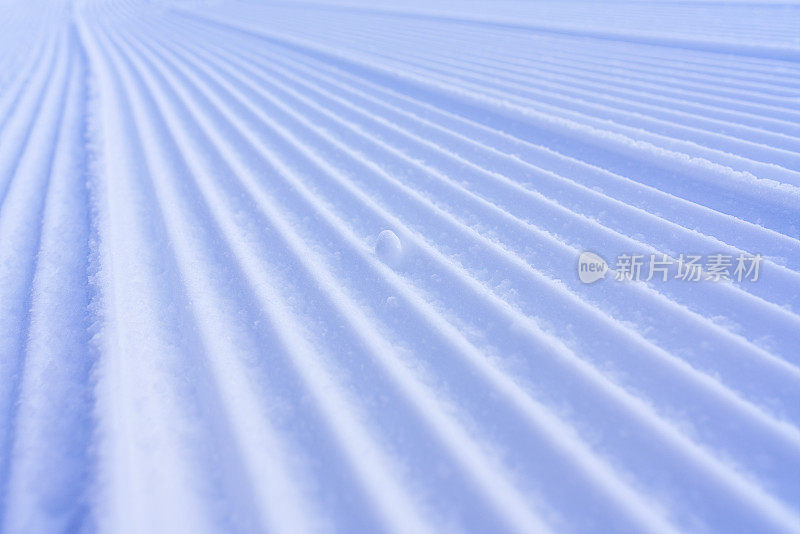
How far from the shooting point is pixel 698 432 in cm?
81

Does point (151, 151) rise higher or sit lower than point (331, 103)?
lower

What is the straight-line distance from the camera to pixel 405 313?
109cm

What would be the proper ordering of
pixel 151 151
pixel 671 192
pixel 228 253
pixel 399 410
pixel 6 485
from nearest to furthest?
1. pixel 6 485
2. pixel 399 410
3. pixel 228 253
4. pixel 671 192
5. pixel 151 151

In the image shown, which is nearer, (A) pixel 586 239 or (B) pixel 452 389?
(B) pixel 452 389

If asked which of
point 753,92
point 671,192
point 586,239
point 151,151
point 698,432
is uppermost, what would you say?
point 753,92

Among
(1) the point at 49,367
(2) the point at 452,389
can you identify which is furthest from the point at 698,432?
(1) the point at 49,367

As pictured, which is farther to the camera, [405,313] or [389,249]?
[389,249]

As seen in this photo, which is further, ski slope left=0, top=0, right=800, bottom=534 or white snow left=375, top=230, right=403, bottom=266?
white snow left=375, top=230, right=403, bottom=266

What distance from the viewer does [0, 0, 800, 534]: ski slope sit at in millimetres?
742

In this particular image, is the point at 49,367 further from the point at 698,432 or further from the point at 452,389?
the point at 698,432

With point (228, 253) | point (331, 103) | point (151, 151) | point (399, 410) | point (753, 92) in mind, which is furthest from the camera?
point (331, 103)

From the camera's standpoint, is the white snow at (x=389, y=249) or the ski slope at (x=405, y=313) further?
the white snow at (x=389, y=249)

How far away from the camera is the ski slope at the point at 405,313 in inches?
29.2

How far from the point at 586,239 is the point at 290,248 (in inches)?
33.8
